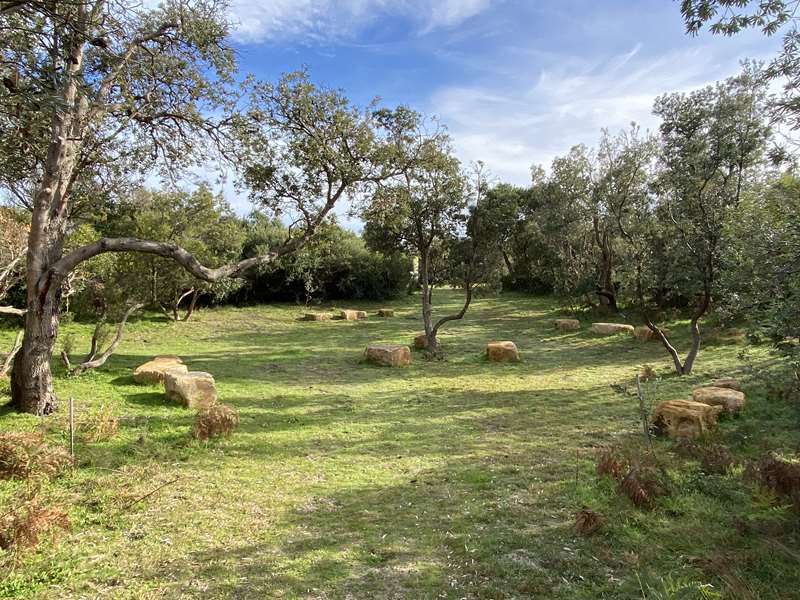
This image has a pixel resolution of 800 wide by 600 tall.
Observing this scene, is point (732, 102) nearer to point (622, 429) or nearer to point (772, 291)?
point (772, 291)

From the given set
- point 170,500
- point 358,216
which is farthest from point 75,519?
point 358,216

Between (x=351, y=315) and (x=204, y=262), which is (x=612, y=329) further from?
(x=204, y=262)

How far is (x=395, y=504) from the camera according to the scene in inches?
213

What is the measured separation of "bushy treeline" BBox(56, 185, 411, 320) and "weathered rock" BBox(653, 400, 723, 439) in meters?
8.79

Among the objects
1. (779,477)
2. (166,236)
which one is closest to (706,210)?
(779,477)

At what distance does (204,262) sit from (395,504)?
16250mm

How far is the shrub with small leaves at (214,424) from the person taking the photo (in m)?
7.17

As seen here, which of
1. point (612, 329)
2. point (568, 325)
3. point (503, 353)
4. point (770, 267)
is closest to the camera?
point (770, 267)

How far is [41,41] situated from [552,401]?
10.1 m

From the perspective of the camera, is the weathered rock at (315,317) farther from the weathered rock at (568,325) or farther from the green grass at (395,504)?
the green grass at (395,504)

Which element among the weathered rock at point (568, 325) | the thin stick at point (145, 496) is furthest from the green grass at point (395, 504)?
the weathered rock at point (568, 325)

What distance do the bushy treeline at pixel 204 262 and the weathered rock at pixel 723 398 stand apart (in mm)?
9199

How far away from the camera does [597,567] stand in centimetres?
401

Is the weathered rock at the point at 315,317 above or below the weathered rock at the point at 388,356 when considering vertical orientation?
above
